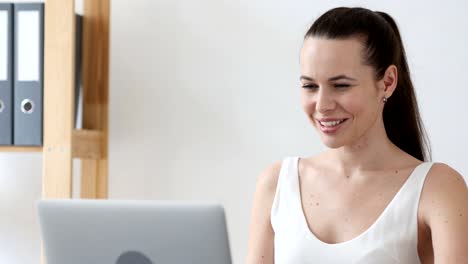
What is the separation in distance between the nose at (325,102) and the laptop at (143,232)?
37 centimetres

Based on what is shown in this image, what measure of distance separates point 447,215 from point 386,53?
1.05 ft

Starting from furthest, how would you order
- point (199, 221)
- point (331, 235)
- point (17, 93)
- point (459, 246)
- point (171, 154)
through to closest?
point (171, 154) < point (17, 93) < point (331, 235) < point (459, 246) < point (199, 221)

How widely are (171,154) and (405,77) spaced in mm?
1166

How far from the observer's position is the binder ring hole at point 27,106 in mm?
2506

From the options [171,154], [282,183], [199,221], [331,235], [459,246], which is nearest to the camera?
[199,221]

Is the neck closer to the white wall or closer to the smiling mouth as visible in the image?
the smiling mouth

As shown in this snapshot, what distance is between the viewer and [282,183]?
71.7 inches

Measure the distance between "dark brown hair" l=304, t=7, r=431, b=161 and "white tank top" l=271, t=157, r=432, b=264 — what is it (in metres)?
0.10

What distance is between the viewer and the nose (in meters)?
1.59

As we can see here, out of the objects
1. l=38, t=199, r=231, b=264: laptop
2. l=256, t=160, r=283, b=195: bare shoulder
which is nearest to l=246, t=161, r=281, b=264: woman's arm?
l=256, t=160, r=283, b=195: bare shoulder

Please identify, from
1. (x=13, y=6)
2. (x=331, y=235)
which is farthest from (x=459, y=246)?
(x=13, y=6)

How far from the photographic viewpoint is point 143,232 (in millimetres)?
1303

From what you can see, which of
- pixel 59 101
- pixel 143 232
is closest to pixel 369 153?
pixel 143 232

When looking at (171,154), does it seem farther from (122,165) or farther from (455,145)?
(455,145)
